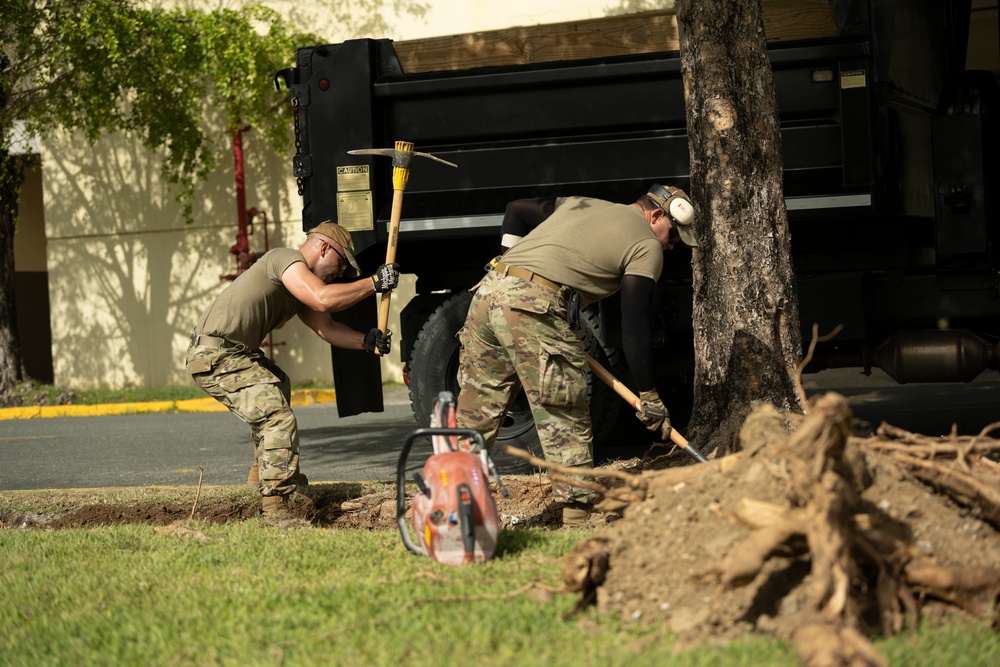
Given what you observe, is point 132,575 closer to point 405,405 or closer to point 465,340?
point 465,340

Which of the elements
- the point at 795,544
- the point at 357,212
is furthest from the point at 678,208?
the point at 357,212

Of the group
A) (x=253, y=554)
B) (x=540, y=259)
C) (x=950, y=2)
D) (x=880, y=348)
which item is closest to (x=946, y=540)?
(x=540, y=259)

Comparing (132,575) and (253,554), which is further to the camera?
(253,554)

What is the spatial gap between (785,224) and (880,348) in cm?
161

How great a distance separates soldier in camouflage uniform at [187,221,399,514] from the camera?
218 inches

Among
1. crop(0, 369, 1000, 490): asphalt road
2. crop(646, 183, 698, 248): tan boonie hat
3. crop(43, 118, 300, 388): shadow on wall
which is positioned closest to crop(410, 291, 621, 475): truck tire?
crop(0, 369, 1000, 490): asphalt road

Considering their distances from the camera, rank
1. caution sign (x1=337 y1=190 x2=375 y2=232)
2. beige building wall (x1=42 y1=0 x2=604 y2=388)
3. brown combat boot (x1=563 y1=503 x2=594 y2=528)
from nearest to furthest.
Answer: brown combat boot (x1=563 y1=503 x2=594 y2=528) < caution sign (x1=337 y1=190 x2=375 y2=232) < beige building wall (x1=42 y1=0 x2=604 y2=388)

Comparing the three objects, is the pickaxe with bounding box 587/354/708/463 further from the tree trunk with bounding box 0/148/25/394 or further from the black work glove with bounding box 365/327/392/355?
the tree trunk with bounding box 0/148/25/394

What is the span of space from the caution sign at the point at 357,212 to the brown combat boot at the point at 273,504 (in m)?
1.77

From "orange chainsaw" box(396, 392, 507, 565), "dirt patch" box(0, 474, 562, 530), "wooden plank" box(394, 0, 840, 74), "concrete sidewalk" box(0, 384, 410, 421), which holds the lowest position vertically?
"dirt patch" box(0, 474, 562, 530)

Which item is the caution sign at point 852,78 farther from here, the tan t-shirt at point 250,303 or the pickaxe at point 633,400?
the tan t-shirt at point 250,303

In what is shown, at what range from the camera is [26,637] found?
3.50 metres

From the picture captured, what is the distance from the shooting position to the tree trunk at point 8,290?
13352mm

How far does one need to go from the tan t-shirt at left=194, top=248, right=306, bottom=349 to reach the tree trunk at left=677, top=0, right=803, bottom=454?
206cm
